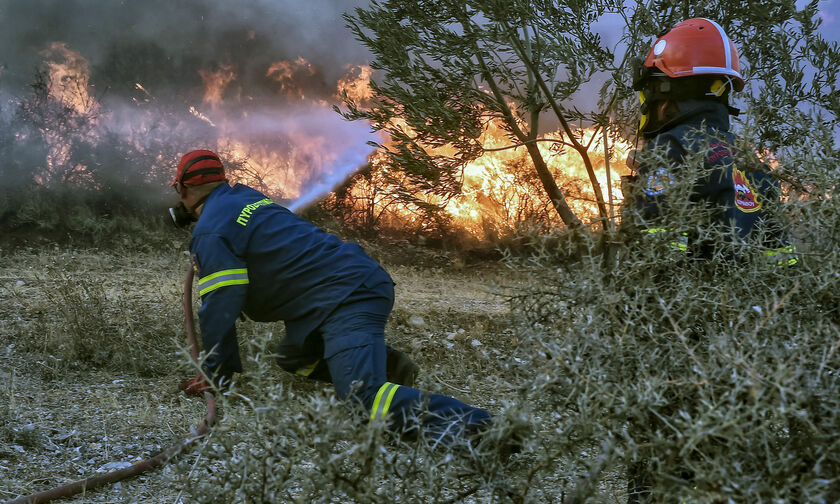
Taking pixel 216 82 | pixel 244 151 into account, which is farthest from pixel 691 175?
pixel 216 82

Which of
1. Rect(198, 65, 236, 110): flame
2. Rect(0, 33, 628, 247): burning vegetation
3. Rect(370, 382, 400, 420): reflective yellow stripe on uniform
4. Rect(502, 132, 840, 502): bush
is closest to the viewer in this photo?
Rect(502, 132, 840, 502): bush

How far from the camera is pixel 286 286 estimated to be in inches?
144

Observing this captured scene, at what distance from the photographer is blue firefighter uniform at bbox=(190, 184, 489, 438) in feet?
11.1

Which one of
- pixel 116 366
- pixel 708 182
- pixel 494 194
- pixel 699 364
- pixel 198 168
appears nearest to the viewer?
pixel 699 364

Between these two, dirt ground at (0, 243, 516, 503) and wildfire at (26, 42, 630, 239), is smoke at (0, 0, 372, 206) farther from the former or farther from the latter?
dirt ground at (0, 243, 516, 503)

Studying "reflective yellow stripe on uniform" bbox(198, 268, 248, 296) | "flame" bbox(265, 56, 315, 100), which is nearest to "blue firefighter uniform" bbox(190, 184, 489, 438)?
"reflective yellow stripe on uniform" bbox(198, 268, 248, 296)

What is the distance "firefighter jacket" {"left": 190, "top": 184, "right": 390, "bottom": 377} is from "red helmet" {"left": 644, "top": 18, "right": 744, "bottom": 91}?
176 centimetres

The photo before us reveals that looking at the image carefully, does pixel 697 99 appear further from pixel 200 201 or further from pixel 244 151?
pixel 244 151

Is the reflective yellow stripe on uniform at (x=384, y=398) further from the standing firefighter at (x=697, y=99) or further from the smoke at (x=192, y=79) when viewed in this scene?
the smoke at (x=192, y=79)

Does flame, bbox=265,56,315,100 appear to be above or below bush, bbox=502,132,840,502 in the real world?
above

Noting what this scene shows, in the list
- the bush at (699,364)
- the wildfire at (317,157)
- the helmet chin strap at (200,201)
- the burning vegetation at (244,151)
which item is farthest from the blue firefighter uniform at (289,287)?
the wildfire at (317,157)

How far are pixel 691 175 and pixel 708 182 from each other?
1.90 feet

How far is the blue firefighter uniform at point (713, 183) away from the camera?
230cm

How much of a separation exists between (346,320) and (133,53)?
10417 mm
